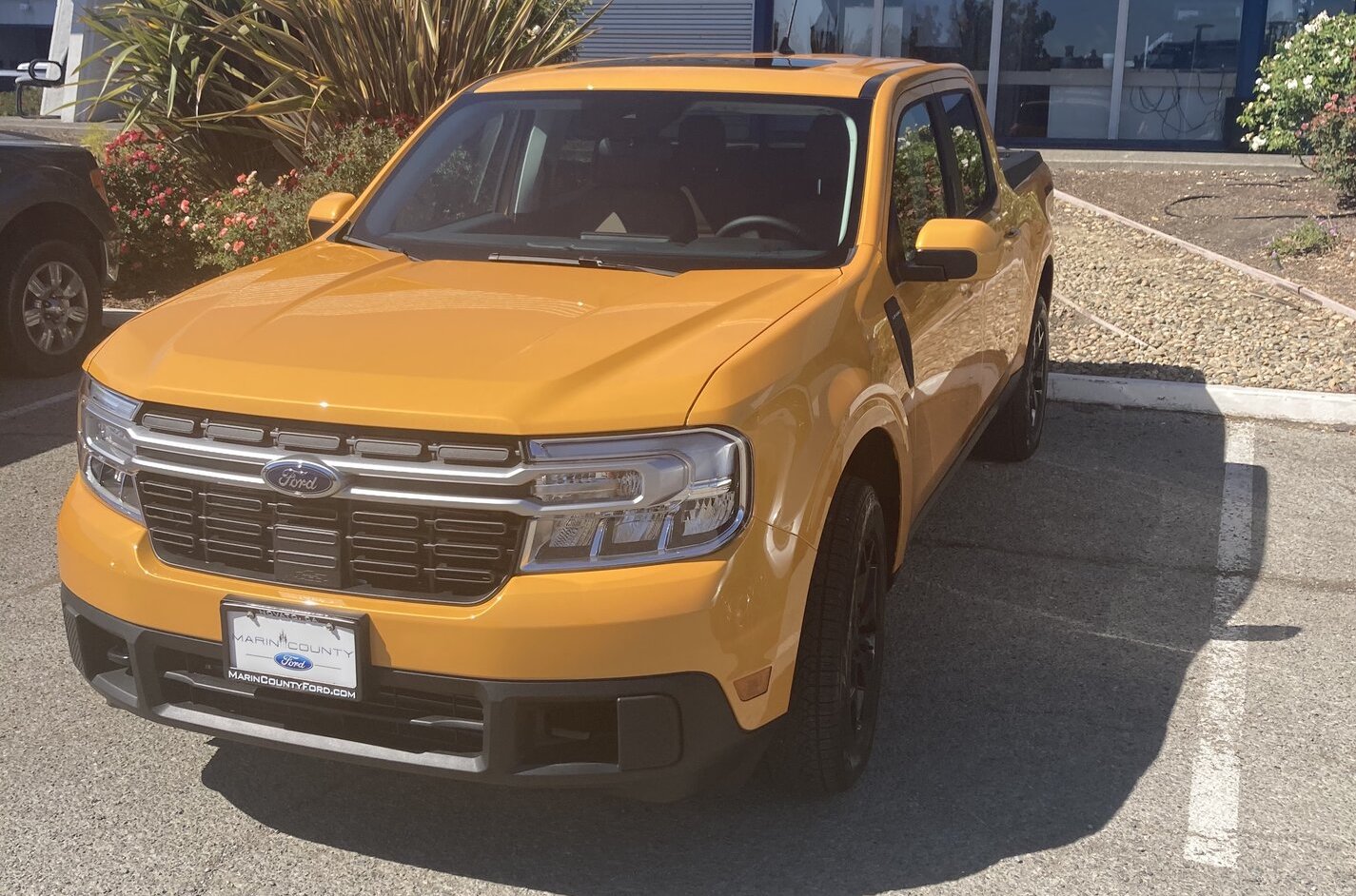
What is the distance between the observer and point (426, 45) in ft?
30.4

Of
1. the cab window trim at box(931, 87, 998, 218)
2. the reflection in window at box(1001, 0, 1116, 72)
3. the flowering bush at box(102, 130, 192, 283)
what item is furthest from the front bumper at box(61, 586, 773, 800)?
the reflection in window at box(1001, 0, 1116, 72)

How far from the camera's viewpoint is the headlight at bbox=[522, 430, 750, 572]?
2863 mm

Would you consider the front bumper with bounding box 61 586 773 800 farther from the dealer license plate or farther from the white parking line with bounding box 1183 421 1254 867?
the white parking line with bounding box 1183 421 1254 867

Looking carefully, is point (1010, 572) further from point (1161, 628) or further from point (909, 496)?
point (909, 496)

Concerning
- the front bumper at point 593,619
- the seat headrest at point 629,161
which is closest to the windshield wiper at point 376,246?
the seat headrest at point 629,161

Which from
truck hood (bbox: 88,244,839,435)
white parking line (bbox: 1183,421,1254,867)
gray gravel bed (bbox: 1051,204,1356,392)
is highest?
truck hood (bbox: 88,244,839,435)

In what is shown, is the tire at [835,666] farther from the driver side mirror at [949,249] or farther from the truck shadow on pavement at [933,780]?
the driver side mirror at [949,249]

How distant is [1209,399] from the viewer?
757 cm

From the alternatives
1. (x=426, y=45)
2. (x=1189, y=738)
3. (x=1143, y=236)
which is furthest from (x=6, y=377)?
(x=1143, y=236)

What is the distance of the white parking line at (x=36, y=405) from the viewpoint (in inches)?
283

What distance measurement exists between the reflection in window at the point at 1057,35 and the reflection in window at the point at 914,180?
14382mm

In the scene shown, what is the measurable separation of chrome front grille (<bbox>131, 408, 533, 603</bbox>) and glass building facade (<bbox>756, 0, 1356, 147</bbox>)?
1669 cm

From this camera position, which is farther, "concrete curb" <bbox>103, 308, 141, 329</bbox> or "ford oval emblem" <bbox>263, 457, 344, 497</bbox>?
"concrete curb" <bbox>103, 308, 141, 329</bbox>

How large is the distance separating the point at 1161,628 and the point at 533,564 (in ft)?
8.76
